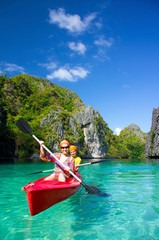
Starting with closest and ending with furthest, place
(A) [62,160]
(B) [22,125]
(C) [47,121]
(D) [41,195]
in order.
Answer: (D) [41,195] → (A) [62,160] → (B) [22,125] → (C) [47,121]

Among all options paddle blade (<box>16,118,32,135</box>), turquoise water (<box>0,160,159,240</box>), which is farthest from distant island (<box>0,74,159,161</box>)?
turquoise water (<box>0,160,159,240</box>)

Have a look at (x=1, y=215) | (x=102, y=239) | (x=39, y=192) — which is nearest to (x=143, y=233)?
(x=102, y=239)

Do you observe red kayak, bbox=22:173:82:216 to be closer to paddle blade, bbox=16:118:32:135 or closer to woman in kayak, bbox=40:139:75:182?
woman in kayak, bbox=40:139:75:182

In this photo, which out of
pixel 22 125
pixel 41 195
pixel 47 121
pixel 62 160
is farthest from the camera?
pixel 47 121

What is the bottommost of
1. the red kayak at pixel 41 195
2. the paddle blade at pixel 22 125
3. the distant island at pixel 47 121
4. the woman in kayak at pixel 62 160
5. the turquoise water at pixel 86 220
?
the turquoise water at pixel 86 220

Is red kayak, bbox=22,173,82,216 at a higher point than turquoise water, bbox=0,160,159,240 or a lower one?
higher

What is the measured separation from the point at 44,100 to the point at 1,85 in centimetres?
1861

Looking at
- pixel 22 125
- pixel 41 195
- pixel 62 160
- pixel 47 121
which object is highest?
pixel 47 121

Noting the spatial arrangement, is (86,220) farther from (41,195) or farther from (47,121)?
(47,121)

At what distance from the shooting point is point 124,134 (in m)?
130

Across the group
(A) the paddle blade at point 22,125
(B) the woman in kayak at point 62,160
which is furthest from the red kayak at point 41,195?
(A) the paddle blade at point 22,125

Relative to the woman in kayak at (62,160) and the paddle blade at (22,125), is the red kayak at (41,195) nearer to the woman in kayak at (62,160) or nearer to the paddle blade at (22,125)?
the woman in kayak at (62,160)

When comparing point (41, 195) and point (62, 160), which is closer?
point (41, 195)

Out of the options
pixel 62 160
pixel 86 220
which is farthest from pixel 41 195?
pixel 62 160
